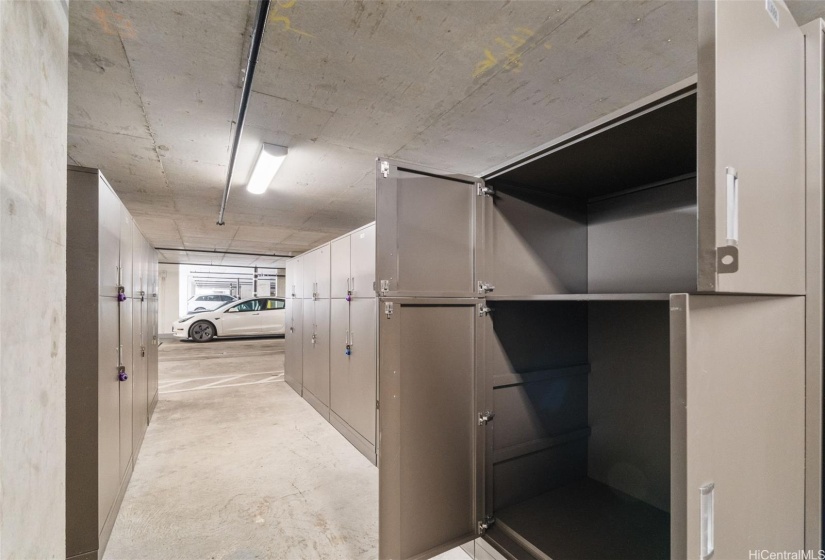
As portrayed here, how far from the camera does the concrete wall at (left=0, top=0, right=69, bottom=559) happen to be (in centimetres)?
65

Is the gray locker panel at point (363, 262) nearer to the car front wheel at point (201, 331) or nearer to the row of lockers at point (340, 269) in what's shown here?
the row of lockers at point (340, 269)

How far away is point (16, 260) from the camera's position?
69 centimetres

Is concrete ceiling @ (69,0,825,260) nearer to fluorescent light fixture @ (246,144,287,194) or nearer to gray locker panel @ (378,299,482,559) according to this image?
fluorescent light fixture @ (246,144,287,194)

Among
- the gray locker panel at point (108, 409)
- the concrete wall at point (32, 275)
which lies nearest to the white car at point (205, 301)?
the gray locker panel at point (108, 409)

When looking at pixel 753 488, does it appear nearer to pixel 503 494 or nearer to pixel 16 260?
pixel 503 494

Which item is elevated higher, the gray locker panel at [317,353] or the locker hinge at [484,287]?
the locker hinge at [484,287]

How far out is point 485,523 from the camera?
1.63 metres

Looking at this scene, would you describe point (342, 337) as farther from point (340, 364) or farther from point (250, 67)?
point (250, 67)

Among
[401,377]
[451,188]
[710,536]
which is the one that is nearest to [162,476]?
[401,377]

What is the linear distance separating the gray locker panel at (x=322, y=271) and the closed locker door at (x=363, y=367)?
68cm

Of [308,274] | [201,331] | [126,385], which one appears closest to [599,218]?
[126,385]

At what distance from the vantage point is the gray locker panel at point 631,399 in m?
1.79

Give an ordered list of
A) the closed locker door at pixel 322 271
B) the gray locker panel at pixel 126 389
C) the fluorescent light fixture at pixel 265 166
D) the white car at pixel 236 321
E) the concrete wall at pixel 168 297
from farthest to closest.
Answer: the concrete wall at pixel 168 297
the white car at pixel 236 321
the closed locker door at pixel 322 271
the fluorescent light fixture at pixel 265 166
the gray locker panel at pixel 126 389

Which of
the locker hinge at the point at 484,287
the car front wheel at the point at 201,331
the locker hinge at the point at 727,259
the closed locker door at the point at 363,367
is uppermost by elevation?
the locker hinge at the point at 727,259
